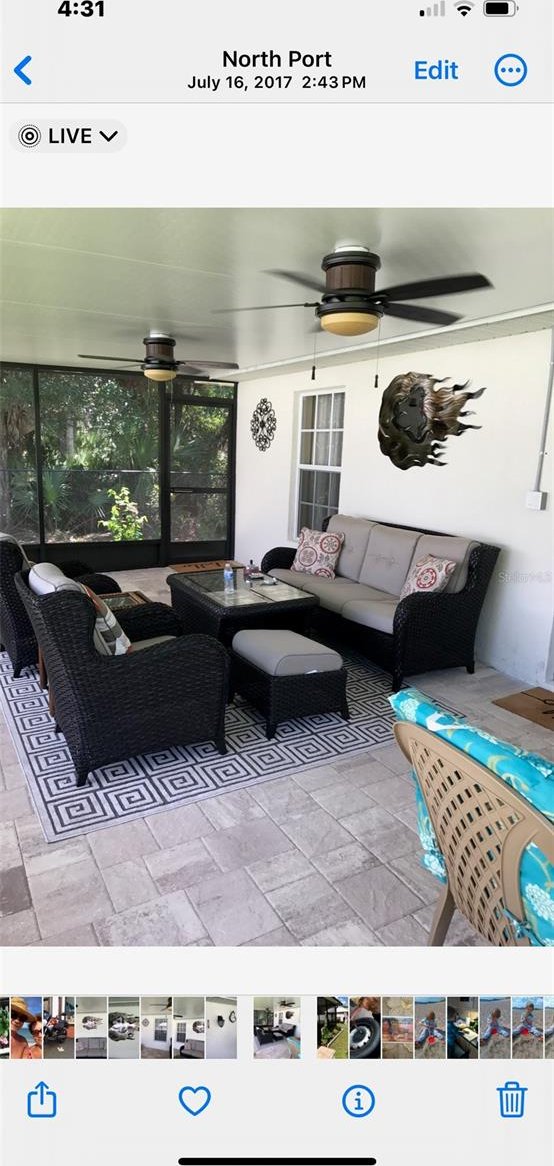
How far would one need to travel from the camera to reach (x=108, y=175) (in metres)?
0.84

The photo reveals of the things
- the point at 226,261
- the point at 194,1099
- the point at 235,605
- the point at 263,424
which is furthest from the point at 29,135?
the point at 263,424

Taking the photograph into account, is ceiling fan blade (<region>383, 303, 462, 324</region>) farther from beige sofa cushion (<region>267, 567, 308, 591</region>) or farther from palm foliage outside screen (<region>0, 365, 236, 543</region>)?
palm foliage outside screen (<region>0, 365, 236, 543</region>)

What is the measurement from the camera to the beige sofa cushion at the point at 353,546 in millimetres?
4719

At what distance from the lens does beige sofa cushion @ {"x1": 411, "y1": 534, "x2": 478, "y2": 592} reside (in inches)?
152

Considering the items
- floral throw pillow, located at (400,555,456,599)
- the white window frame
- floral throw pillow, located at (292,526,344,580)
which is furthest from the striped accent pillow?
the white window frame

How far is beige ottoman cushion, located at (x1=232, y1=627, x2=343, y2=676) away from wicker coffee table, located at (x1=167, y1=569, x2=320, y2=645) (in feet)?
1.35

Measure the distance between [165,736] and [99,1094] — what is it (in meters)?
2.02

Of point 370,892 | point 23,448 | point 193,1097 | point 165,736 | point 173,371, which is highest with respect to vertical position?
point 173,371

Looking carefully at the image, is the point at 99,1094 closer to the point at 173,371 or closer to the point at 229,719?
the point at 229,719

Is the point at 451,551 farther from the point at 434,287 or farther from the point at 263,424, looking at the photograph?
the point at 263,424

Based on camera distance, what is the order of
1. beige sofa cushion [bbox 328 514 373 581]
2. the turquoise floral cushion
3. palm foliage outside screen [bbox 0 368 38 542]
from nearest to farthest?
the turquoise floral cushion
beige sofa cushion [bbox 328 514 373 581]
palm foliage outside screen [bbox 0 368 38 542]

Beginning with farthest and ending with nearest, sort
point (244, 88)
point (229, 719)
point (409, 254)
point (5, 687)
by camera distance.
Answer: point (5, 687)
point (229, 719)
point (409, 254)
point (244, 88)

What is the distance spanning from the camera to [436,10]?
687 mm

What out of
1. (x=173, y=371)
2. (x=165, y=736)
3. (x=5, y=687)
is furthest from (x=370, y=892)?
(x=173, y=371)
